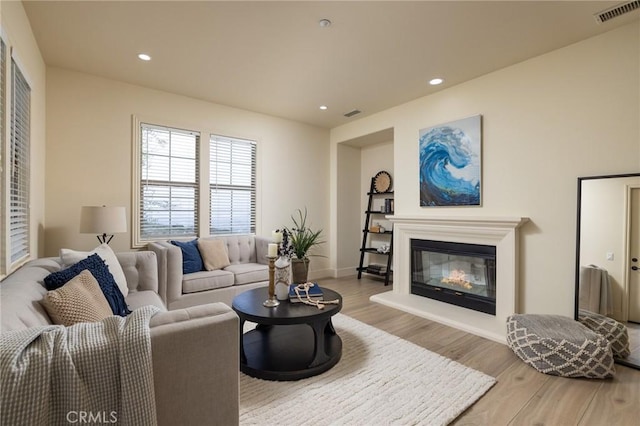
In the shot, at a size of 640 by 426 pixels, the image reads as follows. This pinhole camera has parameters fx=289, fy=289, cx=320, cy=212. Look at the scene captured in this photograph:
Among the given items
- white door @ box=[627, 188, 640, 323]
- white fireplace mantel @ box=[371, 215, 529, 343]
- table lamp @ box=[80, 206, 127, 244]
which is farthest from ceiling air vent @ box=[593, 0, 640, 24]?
table lamp @ box=[80, 206, 127, 244]

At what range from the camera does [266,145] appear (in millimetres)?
4684

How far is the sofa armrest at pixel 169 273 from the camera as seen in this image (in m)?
2.96

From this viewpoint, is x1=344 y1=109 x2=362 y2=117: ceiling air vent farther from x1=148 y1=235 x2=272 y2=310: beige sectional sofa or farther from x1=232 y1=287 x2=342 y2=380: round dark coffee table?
x1=232 y1=287 x2=342 y2=380: round dark coffee table

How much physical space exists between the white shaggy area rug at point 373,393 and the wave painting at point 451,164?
1.96 metres

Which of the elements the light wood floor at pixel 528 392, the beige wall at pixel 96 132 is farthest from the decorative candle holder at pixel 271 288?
the beige wall at pixel 96 132

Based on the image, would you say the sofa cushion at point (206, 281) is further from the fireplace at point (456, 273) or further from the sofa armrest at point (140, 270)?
the fireplace at point (456, 273)

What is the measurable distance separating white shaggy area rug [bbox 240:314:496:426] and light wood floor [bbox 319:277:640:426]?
10 cm

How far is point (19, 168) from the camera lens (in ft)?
7.38

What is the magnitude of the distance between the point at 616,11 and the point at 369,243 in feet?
13.4

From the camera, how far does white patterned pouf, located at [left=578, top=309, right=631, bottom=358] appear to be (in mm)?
2271

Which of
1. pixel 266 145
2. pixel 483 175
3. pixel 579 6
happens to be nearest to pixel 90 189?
pixel 266 145

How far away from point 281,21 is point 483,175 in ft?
8.73

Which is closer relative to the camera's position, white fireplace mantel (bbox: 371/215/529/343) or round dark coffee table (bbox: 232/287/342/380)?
round dark coffee table (bbox: 232/287/342/380)

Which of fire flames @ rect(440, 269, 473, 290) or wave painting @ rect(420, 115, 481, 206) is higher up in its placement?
wave painting @ rect(420, 115, 481, 206)
